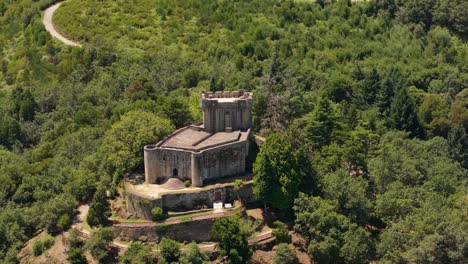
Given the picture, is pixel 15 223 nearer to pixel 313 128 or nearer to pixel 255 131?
pixel 255 131

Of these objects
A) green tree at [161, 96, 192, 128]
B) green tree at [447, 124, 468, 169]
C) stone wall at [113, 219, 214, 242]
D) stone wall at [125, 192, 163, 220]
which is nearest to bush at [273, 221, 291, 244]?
stone wall at [113, 219, 214, 242]

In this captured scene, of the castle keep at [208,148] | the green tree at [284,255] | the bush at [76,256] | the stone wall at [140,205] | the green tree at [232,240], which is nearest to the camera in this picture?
the green tree at [232,240]

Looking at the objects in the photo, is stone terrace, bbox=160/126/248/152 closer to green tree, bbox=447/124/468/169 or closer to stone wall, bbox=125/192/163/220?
stone wall, bbox=125/192/163/220

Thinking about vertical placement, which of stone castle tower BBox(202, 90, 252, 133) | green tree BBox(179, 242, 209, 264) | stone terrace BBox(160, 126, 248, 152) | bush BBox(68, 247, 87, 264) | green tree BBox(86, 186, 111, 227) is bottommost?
bush BBox(68, 247, 87, 264)

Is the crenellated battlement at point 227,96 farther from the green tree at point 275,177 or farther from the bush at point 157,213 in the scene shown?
the bush at point 157,213

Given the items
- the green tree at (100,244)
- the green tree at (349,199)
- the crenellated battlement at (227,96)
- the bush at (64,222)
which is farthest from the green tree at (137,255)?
the green tree at (349,199)
